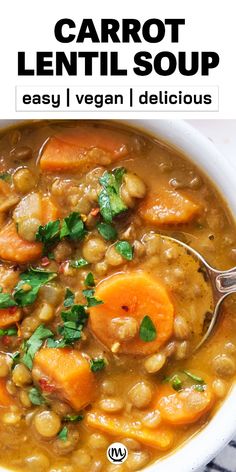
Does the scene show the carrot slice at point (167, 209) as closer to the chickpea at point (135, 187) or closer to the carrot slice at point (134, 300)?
the chickpea at point (135, 187)

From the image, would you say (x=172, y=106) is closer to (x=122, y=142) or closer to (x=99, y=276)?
(x=122, y=142)

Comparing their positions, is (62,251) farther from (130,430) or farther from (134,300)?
(130,430)

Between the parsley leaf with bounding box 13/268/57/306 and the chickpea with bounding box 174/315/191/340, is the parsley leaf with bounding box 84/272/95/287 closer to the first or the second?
the parsley leaf with bounding box 13/268/57/306

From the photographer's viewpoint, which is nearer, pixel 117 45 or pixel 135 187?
pixel 135 187

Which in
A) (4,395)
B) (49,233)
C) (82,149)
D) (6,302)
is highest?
(82,149)

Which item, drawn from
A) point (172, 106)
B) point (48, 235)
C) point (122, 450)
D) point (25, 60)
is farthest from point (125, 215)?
point (122, 450)

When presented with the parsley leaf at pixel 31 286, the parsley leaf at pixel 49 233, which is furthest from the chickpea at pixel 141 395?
the parsley leaf at pixel 49 233

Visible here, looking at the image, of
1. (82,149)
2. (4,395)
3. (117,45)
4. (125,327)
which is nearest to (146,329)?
(125,327)
